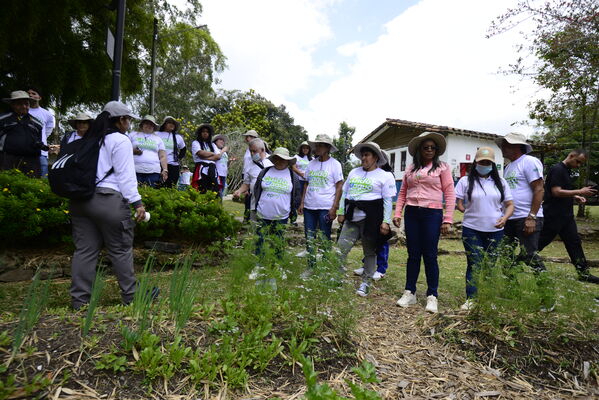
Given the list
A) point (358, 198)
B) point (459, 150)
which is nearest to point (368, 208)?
point (358, 198)

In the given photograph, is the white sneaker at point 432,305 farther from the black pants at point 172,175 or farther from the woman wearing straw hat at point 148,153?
the black pants at point 172,175

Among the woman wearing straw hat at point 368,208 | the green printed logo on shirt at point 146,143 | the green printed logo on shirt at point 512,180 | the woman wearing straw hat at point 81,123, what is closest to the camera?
the green printed logo on shirt at point 512,180

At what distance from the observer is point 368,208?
4535 mm

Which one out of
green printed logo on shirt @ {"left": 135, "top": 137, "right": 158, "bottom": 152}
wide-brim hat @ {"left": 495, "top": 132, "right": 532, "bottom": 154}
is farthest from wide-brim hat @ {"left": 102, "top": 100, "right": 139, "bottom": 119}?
wide-brim hat @ {"left": 495, "top": 132, "right": 532, "bottom": 154}

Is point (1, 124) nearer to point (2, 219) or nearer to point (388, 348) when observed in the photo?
point (2, 219)

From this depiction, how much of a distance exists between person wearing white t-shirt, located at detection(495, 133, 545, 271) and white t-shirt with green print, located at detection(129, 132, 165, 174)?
16.7 ft

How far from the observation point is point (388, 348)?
115 inches

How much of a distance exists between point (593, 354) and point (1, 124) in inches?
289

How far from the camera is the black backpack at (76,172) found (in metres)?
3.02

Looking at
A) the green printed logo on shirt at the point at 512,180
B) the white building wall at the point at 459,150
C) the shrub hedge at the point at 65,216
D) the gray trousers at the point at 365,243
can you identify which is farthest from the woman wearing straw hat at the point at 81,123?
the white building wall at the point at 459,150

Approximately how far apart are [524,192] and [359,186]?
6.16 feet

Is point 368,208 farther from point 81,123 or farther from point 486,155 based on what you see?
point 81,123

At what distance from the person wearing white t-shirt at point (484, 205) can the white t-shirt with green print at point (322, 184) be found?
165 cm

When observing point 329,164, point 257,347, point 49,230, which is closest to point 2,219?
point 49,230
